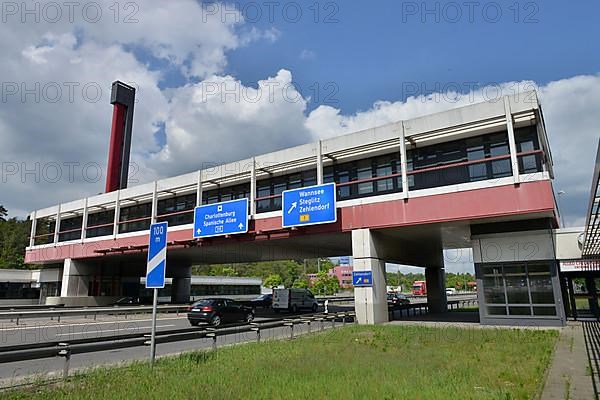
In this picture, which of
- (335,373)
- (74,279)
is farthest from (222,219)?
(74,279)

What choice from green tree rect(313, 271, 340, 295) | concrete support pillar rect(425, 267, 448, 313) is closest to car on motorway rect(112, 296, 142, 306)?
concrete support pillar rect(425, 267, 448, 313)

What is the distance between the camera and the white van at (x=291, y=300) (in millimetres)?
34188

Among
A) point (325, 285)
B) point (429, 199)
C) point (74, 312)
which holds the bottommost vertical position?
point (74, 312)

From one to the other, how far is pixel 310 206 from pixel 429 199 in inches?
238

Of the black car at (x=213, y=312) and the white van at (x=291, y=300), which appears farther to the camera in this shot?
the white van at (x=291, y=300)

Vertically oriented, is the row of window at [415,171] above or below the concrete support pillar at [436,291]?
above

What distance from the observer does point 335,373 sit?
8.70 meters

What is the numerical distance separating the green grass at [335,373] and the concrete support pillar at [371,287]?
22.6 feet

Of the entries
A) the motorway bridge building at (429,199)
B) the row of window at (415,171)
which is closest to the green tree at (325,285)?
the motorway bridge building at (429,199)

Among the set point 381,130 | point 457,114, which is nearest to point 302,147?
point 381,130

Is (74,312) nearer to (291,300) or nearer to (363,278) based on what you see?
(291,300)

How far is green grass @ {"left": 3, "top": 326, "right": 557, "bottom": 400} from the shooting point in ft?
23.3

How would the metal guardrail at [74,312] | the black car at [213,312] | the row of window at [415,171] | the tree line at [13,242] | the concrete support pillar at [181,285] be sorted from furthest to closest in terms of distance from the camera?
the tree line at [13,242] → the concrete support pillar at [181,285] → the metal guardrail at [74,312] → the black car at [213,312] → the row of window at [415,171]

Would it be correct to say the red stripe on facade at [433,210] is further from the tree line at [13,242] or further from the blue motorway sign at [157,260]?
the tree line at [13,242]
